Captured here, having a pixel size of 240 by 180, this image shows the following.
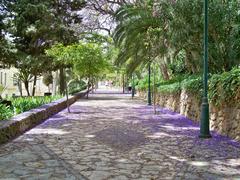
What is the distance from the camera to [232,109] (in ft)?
31.7

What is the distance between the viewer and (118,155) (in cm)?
744

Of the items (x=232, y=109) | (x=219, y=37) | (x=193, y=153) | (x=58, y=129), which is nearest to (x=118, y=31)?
(x=219, y=37)

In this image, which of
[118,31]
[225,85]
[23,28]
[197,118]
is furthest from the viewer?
[23,28]

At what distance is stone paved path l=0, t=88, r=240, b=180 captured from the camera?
19.8ft

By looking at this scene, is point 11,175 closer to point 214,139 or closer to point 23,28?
point 214,139

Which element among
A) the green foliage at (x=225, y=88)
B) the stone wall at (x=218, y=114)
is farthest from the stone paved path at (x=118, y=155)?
the green foliage at (x=225, y=88)

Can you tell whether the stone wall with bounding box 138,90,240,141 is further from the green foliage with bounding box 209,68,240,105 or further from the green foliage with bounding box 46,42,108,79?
the green foliage with bounding box 46,42,108,79

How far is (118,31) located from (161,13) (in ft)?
20.2

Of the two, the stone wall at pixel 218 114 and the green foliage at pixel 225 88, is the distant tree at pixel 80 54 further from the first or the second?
the green foliage at pixel 225 88

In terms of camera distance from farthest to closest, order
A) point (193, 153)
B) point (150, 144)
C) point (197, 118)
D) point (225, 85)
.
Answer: point (197, 118)
point (225, 85)
point (150, 144)
point (193, 153)

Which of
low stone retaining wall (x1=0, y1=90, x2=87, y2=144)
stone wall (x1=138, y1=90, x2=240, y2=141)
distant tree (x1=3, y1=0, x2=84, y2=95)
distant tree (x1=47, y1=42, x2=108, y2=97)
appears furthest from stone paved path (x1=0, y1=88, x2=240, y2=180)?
distant tree (x1=3, y1=0, x2=84, y2=95)

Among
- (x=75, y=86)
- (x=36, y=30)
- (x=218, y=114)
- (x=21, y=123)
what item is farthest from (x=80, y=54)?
(x=75, y=86)

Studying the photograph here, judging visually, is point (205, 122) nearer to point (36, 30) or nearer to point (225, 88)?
point (225, 88)

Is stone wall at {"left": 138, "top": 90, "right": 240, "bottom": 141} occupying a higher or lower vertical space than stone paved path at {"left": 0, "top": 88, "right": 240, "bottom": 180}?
higher
